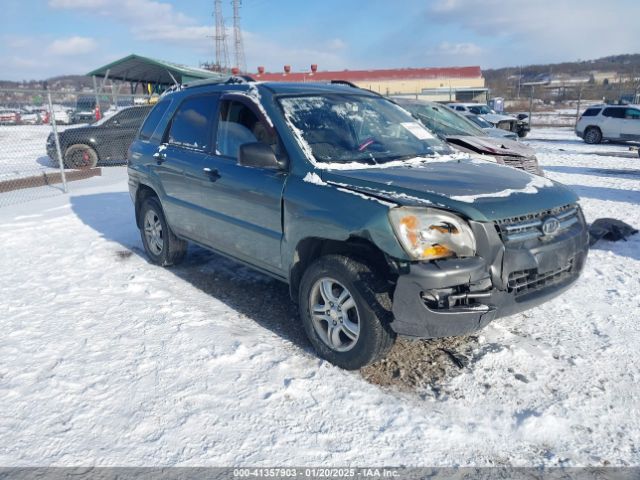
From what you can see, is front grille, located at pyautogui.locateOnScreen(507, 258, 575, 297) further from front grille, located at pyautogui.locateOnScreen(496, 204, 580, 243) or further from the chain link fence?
the chain link fence

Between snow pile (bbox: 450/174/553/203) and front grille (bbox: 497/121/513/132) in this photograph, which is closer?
snow pile (bbox: 450/174/553/203)

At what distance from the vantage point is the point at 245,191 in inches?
153

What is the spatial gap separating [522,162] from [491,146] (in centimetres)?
51

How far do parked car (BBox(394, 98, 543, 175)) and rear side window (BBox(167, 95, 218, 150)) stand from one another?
297cm

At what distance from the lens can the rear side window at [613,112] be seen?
1877cm

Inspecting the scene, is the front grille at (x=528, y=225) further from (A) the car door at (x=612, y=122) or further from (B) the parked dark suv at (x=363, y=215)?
(A) the car door at (x=612, y=122)

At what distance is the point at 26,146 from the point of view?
1883 centimetres

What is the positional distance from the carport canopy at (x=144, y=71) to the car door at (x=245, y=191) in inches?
802

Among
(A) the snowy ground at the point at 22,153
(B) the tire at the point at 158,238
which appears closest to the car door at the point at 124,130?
(A) the snowy ground at the point at 22,153

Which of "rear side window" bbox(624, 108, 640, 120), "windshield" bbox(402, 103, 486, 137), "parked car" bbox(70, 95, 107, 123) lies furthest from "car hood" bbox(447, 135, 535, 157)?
"parked car" bbox(70, 95, 107, 123)

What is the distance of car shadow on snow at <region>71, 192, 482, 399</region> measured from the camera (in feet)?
10.8

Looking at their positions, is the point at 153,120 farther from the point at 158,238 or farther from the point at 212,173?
the point at 212,173

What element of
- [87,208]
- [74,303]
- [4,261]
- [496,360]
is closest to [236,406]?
[496,360]

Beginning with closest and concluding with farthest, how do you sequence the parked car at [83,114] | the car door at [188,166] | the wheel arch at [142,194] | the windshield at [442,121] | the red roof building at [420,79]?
1. the car door at [188,166]
2. the wheel arch at [142,194]
3. the windshield at [442,121]
4. the parked car at [83,114]
5. the red roof building at [420,79]
